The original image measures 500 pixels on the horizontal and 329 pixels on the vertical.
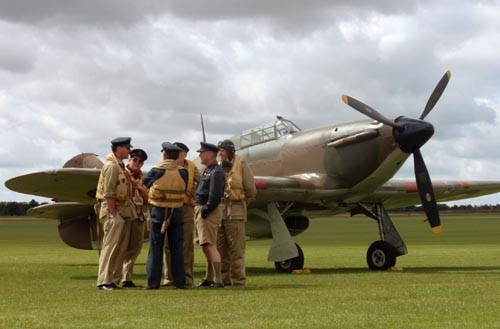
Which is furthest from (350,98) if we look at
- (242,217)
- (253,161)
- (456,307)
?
(456,307)

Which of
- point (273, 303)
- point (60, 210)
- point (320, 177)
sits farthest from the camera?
point (60, 210)

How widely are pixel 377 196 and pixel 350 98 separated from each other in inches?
94.0

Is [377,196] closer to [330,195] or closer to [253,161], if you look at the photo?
[330,195]

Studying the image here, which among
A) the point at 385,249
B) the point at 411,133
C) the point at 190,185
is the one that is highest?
the point at 411,133

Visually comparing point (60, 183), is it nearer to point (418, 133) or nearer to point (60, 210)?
point (60, 210)

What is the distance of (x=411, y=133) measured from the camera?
13758 mm

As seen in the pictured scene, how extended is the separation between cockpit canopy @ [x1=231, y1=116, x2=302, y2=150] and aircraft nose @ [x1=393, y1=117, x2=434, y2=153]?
9.06 feet

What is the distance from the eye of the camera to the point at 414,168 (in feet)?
48.2

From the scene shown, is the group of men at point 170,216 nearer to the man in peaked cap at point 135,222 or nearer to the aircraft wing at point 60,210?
the man in peaked cap at point 135,222

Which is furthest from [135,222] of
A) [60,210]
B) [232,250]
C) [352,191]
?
[60,210]

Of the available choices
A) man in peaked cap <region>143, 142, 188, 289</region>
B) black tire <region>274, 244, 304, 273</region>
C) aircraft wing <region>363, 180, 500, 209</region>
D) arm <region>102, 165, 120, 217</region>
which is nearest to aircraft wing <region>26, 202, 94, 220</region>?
black tire <region>274, 244, 304, 273</region>

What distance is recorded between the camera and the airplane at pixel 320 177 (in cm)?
1401

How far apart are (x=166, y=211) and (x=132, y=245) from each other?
943mm

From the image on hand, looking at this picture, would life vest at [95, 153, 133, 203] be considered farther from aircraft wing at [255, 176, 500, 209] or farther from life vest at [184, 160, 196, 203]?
aircraft wing at [255, 176, 500, 209]
